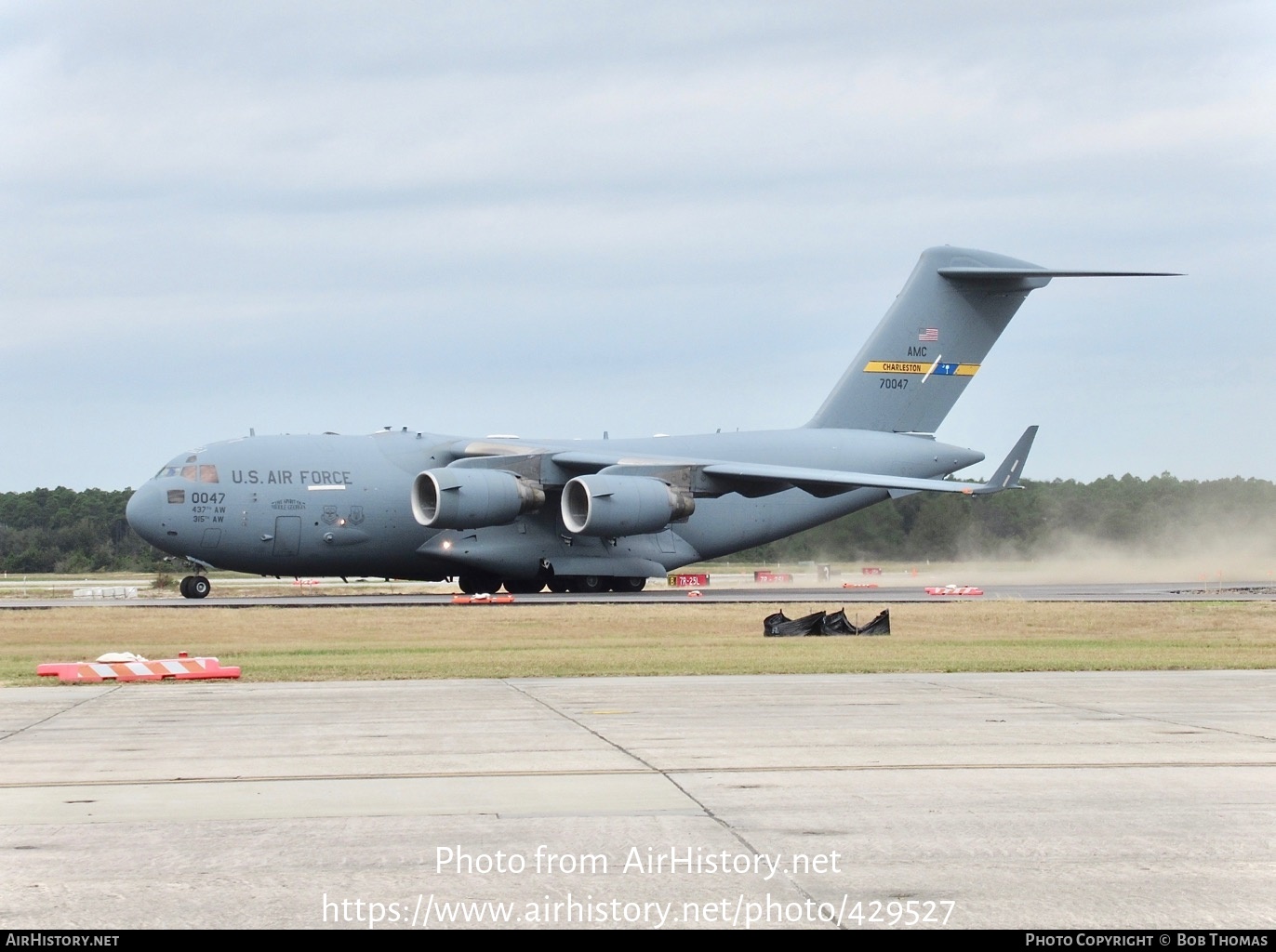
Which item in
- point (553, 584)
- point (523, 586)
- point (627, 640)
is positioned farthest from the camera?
point (523, 586)

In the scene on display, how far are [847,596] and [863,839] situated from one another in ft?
102

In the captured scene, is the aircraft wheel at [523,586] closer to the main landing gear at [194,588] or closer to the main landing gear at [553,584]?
the main landing gear at [553,584]

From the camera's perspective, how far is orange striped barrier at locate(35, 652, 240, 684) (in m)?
18.0

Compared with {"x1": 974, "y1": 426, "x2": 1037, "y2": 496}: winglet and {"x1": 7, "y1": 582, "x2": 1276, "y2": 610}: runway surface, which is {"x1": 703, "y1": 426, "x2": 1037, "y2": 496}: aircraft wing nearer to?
{"x1": 974, "y1": 426, "x2": 1037, "y2": 496}: winglet

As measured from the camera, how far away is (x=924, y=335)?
43.4 meters

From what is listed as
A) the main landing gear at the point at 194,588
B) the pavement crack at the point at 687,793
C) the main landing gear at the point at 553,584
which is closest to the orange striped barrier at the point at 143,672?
the pavement crack at the point at 687,793

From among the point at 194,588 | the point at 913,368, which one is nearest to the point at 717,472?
the point at 913,368

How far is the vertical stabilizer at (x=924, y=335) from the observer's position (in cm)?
4319

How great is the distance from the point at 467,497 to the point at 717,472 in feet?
20.0

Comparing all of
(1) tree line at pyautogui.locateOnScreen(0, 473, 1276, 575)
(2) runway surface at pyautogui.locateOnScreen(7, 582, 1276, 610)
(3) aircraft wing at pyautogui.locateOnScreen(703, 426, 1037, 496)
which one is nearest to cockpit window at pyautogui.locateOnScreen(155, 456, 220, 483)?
(2) runway surface at pyautogui.locateOnScreen(7, 582, 1276, 610)

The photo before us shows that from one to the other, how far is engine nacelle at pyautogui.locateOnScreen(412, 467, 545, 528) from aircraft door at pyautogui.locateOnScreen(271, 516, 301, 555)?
2671 mm

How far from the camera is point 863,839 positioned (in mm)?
7816

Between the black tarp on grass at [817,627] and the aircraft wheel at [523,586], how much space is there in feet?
44.8

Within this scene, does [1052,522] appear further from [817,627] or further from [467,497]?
[817,627]
